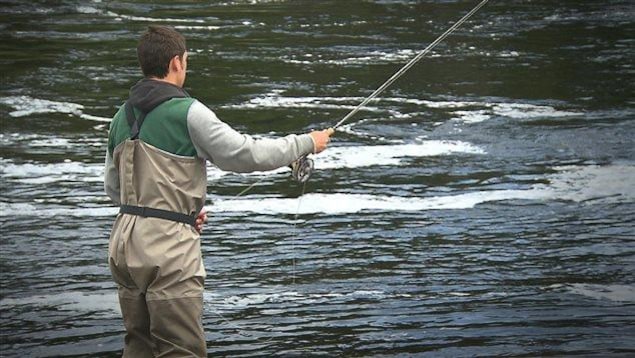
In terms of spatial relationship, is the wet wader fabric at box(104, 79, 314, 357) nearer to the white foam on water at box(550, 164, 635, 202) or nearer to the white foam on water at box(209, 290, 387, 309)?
the white foam on water at box(209, 290, 387, 309)

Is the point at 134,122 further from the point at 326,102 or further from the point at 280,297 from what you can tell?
the point at 326,102

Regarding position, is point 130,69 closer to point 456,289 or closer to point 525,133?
point 525,133

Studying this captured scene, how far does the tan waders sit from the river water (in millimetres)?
1649

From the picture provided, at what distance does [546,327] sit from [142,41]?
2985mm

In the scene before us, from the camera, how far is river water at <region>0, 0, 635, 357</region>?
7.14 m

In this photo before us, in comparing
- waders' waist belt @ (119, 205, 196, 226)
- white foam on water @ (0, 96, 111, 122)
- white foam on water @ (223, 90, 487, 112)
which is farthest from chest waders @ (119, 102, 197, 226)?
white foam on water @ (223, 90, 487, 112)

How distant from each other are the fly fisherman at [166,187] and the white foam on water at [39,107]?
311 inches

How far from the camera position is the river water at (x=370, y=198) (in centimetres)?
714

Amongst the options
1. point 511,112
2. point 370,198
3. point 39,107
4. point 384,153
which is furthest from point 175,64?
point 39,107

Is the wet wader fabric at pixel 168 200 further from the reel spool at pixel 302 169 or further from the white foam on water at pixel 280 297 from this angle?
the white foam on water at pixel 280 297

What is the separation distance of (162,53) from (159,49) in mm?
19

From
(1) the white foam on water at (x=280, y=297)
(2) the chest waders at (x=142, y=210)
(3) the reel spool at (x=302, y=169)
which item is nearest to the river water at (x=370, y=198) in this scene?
(1) the white foam on water at (x=280, y=297)

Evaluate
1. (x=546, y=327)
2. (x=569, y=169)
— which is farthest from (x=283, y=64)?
(x=546, y=327)

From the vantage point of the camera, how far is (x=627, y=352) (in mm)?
6598
